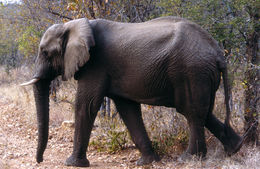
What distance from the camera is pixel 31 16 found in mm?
9930

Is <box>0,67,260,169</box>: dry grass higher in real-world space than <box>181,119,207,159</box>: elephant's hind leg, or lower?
lower

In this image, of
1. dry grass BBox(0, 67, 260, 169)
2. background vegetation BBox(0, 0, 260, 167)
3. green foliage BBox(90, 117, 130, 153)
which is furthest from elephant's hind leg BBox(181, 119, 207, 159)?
green foliage BBox(90, 117, 130, 153)

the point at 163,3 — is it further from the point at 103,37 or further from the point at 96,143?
the point at 96,143

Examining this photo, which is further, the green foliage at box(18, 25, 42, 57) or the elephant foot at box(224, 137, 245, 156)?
the green foliage at box(18, 25, 42, 57)

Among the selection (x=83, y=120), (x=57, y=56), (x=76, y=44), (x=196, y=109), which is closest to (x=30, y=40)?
(x=57, y=56)

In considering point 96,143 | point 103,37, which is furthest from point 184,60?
point 96,143

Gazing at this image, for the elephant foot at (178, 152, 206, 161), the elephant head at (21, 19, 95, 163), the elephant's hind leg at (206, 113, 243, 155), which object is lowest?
the elephant foot at (178, 152, 206, 161)

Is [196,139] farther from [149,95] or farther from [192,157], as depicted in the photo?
[149,95]

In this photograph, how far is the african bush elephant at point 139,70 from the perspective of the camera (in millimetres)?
4465

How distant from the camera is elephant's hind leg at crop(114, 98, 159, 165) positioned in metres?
5.16

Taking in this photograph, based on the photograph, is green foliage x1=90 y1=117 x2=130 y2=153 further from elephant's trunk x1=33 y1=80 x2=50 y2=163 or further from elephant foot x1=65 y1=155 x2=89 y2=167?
elephant's trunk x1=33 y1=80 x2=50 y2=163

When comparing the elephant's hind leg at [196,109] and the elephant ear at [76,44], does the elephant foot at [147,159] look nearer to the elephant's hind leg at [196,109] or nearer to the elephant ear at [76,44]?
the elephant's hind leg at [196,109]

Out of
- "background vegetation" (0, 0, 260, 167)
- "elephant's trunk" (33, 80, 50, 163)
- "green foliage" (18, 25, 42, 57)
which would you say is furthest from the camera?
"green foliage" (18, 25, 42, 57)

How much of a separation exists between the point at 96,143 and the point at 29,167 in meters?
1.52
